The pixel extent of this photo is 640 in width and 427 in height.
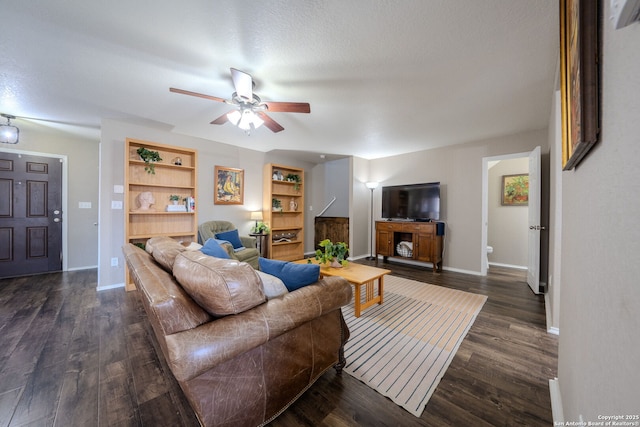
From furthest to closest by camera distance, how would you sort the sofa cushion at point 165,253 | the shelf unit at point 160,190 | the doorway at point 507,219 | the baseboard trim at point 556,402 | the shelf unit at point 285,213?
the shelf unit at point 285,213
the doorway at point 507,219
the shelf unit at point 160,190
the sofa cushion at point 165,253
the baseboard trim at point 556,402

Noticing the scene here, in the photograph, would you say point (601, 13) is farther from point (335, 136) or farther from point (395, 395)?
point (335, 136)

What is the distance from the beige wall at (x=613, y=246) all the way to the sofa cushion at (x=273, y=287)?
48.8 inches

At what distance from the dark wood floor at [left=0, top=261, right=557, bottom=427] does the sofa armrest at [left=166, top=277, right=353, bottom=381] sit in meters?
0.59

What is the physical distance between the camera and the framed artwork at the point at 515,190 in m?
4.48

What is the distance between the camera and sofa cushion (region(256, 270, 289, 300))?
53.0 inches

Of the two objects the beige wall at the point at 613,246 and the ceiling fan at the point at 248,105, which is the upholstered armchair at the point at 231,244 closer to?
the ceiling fan at the point at 248,105

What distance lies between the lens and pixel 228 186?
15.0 feet

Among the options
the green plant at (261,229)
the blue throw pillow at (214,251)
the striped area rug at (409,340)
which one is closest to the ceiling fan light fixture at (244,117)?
the blue throw pillow at (214,251)

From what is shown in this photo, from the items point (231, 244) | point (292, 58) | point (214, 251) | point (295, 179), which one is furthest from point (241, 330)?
point (295, 179)

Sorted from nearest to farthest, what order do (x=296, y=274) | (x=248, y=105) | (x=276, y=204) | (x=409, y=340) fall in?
(x=296, y=274) < (x=409, y=340) < (x=248, y=105) < (x=276, y=204)

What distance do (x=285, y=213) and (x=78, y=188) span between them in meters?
3.91

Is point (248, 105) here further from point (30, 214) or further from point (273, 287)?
point (30, 214)

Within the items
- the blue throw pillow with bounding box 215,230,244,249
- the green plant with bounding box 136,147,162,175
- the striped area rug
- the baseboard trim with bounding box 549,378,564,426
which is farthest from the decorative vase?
the green plant with bounding box 136,147,162,175

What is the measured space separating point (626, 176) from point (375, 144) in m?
4.16
